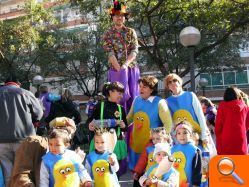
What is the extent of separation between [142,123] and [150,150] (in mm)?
572

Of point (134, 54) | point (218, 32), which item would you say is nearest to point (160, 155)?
point (134, 54)

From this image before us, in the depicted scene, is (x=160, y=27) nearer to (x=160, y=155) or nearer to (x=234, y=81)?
(x=160, y=155)

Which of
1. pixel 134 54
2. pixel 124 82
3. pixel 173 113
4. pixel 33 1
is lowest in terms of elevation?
pixel 173 113

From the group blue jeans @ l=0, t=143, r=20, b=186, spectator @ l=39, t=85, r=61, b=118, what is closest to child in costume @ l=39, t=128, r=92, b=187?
blue jeans @ l=0, t=143, r=20, b=186

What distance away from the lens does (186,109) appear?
17.7ft

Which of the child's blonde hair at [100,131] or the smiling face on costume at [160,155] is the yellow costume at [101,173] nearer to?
the child's blonde hair at [100,131]

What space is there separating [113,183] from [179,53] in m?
18.6

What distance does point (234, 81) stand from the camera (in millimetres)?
37031

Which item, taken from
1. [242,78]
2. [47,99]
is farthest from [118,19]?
[242,78]

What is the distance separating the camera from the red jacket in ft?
21.1

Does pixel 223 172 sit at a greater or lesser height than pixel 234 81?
lesser

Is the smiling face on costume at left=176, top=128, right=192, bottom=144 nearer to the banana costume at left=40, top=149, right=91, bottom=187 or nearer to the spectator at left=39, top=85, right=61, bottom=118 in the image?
the banana costume at left=40, top=149, right=91, bottom=187

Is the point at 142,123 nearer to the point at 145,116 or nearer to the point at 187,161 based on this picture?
the point at 145,116

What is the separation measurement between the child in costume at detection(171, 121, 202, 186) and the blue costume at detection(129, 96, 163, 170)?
62cm
